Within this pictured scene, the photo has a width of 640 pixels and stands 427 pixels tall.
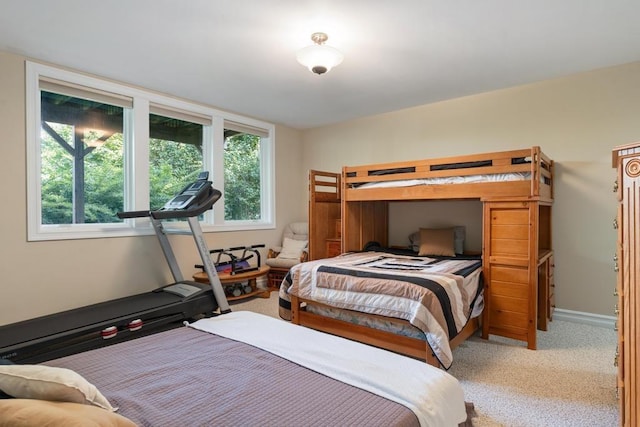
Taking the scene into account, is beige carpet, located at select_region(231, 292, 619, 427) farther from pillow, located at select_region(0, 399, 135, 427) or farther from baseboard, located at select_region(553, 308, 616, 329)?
pillow, located at select_region(0, 399, 135, 427)

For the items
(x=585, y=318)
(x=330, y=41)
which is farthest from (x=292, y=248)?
(x=585, y=318)

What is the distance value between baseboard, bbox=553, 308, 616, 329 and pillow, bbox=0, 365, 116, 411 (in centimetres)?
393

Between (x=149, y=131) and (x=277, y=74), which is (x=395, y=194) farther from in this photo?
(x=149, y=131)

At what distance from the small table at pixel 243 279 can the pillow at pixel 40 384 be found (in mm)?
2770

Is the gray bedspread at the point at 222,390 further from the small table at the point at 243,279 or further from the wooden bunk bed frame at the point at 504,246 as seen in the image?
the small table at the point at 243,279

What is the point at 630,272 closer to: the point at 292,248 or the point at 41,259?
the point at 292,248

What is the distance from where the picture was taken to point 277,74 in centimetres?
326

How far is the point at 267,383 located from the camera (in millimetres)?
1219

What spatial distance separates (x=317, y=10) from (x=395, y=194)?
1.90m

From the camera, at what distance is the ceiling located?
2199mm

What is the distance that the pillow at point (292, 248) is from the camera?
463cm

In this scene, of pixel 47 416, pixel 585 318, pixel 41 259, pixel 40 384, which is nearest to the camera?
pixel 47 416

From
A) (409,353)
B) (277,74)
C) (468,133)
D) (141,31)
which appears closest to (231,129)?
(277,74)

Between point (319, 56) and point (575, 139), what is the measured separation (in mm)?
2682
